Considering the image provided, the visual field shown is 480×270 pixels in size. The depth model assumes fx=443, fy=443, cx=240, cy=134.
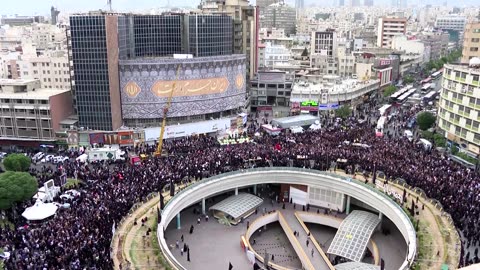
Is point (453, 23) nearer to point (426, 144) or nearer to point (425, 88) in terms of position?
point (425, 88)

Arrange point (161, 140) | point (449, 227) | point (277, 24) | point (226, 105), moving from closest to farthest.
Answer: point (449, 227)
point (161, 140)
point (226, 105)
point (277, 24)

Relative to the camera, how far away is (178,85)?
162 ft

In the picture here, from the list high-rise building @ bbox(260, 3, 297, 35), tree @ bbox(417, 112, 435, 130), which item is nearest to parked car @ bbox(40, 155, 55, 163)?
tree @ bbox(417, 112, 435, 130)

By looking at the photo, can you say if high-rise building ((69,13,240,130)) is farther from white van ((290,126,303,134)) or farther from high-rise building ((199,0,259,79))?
white van ((290,126,303,134))

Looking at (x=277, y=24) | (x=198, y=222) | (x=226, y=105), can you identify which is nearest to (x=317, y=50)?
(x=226, y=105)

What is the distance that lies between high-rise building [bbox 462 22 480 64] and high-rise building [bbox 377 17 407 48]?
5707 cm

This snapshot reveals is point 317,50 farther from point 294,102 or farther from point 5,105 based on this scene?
point 5,105

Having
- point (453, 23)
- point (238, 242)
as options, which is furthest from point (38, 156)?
point (453, 23)

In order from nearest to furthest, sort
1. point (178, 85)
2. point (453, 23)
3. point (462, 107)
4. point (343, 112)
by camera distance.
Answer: point (462, 107)
point (178, 85)
point (343, 112)
point (453, 23)

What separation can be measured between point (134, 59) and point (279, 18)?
13397 centimetres

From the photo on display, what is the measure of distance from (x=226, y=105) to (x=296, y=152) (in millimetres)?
17360

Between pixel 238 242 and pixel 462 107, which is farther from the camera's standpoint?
pixel 462 107

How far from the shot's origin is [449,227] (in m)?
26.3

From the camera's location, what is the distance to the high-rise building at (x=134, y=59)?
4438 centimetres
